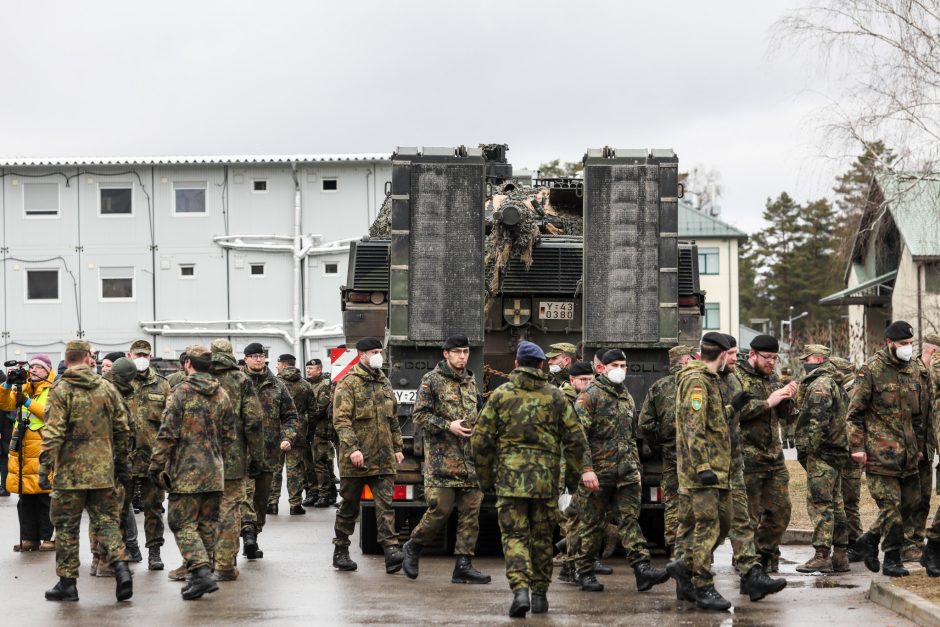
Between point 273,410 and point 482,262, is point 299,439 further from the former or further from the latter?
point 482,262

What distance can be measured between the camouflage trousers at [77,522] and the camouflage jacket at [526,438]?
10.4 feet

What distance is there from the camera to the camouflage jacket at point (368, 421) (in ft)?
42.7

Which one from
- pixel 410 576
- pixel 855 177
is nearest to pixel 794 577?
pixel 410 576

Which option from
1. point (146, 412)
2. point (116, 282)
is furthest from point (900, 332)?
point (116, 282)

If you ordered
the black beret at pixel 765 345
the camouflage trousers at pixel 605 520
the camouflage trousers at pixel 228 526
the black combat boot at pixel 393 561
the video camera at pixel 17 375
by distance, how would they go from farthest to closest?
the video camera at pixel 17 375 → the black combat boot at pixel 393 561 → the camouflage trousers at pixel 228 526 → the black beret at pixel 765 345 → the camouflage trousers at pixel 605 520

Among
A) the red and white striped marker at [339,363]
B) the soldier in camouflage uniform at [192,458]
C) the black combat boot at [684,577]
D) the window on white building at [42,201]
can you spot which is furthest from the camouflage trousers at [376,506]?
the window on white building at [42,201]

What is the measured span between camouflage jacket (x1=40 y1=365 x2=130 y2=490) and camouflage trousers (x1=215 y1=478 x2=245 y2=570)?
1062 mm

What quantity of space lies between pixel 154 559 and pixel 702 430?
220 inches

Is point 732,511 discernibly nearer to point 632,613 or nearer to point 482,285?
point 632,613

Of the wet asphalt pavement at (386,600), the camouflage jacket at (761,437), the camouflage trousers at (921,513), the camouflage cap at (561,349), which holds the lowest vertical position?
the wet asphalt pavement at (386,600)

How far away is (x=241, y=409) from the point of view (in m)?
12.8

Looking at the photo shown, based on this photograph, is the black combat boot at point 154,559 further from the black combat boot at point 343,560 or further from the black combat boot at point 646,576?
the black combat boot at point 646,576

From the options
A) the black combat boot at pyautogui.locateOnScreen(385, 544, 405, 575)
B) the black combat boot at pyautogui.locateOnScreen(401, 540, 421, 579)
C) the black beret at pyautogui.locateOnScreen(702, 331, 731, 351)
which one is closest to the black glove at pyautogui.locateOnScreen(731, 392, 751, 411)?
the black beret at pyautogui.locateOnScreen(702, 331, 731, 351)

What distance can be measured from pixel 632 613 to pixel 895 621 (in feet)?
6.08
